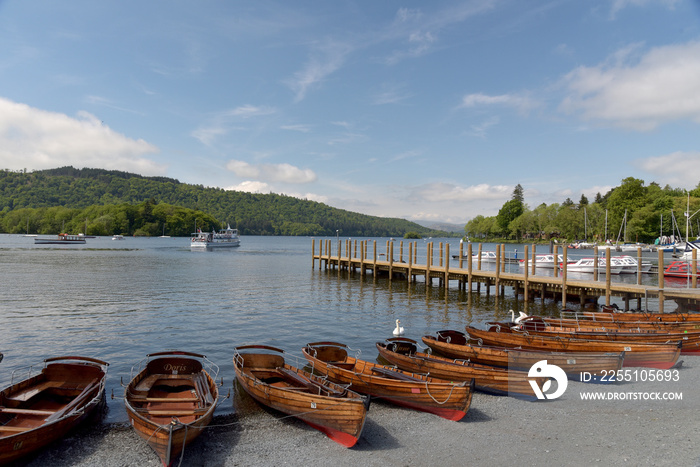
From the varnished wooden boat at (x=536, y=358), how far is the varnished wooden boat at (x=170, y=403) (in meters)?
7.62

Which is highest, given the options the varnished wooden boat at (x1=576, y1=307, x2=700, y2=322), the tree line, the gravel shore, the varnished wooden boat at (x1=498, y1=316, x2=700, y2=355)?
the tree line

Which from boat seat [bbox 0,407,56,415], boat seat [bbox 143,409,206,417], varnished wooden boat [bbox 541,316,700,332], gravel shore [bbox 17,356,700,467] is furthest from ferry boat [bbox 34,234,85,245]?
varnished wooden boat [bbox 541,316,700,332]

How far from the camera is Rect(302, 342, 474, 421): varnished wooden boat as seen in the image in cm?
959

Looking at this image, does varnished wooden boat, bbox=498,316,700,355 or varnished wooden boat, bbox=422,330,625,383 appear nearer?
varnished wooden boat, bbox=422,330,625,383

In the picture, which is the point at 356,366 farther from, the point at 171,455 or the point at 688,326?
the point at 688,326

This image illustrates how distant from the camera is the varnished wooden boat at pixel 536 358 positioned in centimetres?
1209

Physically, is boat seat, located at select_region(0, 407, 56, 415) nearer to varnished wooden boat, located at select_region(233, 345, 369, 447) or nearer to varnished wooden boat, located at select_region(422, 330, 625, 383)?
varnished wooden boat, located at select_region(233, 345, 369, 447)

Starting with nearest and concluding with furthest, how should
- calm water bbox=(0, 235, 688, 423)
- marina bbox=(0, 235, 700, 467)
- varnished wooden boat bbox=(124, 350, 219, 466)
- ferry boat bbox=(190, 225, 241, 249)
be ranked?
varnished wooden boat bbox=(124, 350, 219, 466) → marina bbox=(0, 235, 700, 467) → calm water bbox=(0, 235, 688, 423) → ferry boat bbox=(190, 225, 241, 249)

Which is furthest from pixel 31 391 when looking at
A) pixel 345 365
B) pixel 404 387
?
pixel 404 387

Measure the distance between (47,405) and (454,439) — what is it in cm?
941

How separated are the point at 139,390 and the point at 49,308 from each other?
1791cm

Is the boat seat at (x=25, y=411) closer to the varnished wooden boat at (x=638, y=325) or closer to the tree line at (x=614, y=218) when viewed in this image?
the varnished wooden boat at (x=638, y=325)

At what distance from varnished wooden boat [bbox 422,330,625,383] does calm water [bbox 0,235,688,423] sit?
3297mm

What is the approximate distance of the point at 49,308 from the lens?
2342cm
